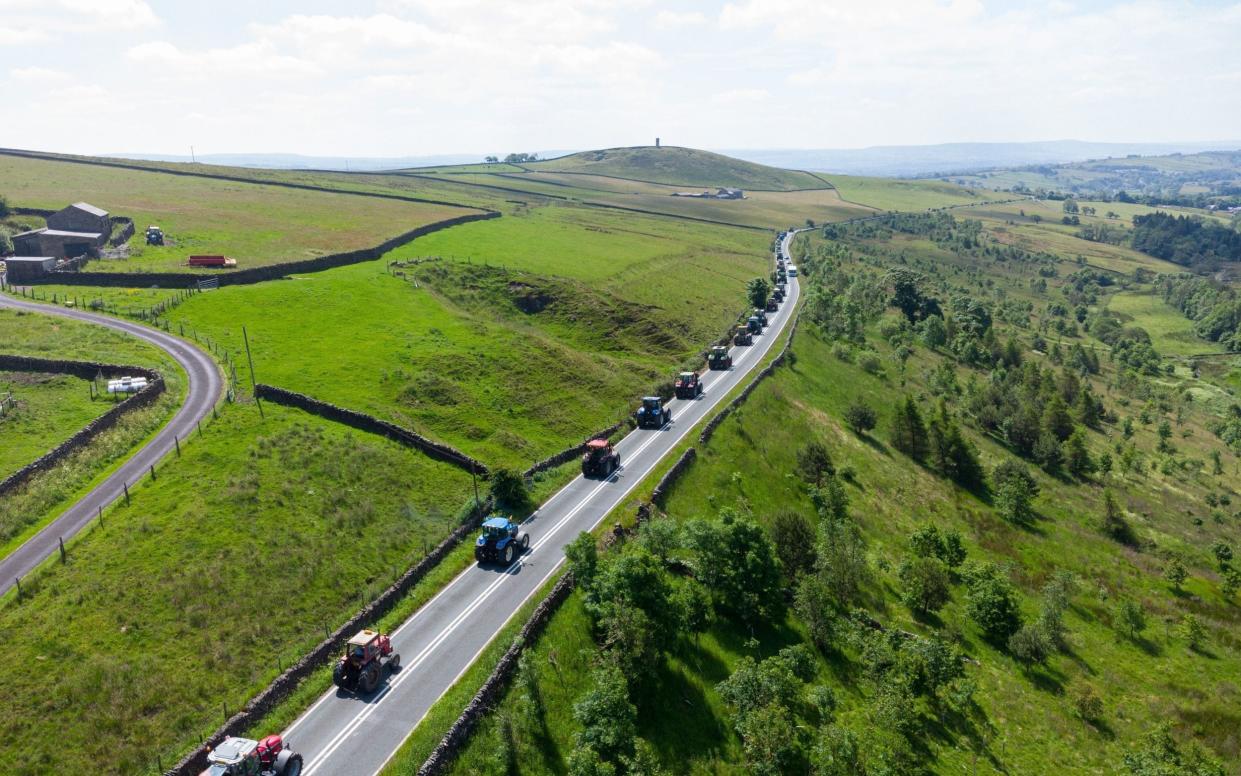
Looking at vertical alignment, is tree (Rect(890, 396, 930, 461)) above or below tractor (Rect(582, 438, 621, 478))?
below

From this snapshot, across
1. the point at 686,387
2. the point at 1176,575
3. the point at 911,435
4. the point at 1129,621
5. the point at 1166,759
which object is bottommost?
the point at 1176,575

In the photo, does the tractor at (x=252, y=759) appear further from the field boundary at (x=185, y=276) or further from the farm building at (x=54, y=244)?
the farm building at (x=54, y=244)

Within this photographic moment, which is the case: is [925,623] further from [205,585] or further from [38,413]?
[38,413]

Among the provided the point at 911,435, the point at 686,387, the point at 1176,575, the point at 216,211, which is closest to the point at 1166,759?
the point at 1176,575

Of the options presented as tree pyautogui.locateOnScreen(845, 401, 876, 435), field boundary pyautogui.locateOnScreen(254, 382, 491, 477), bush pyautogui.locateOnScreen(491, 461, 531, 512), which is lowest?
tree pyautogui.locateOnScreen(845, 401, 876, 435)

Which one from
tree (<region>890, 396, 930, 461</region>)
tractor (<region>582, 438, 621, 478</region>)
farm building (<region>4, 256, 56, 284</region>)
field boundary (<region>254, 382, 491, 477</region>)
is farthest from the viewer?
farm building (<region>4, 256, 56, 284</region>)

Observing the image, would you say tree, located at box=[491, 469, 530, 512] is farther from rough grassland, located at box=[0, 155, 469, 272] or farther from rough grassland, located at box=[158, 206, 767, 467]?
rough grassland, located at box=[0, 155, 469, 272]

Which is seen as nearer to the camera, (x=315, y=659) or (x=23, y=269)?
(x=315, y=659)

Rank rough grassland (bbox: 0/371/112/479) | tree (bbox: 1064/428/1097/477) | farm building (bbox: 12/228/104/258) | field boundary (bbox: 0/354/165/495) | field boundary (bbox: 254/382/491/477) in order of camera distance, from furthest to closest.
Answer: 1. farm building (bbox: 12/228/104/258)
2. tree (bbox: 1064/428/1097/477)
3. field boundary (bbox: 254/382/491/477)
4. rough grassland (bbox: 0/371/112/479)
5. field boundary (bbox: 0/354/165/495)

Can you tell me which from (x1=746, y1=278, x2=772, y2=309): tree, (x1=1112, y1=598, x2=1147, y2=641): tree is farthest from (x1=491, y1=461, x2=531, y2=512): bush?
(x1=746, y1=278, x2=772, y2=309): tree
